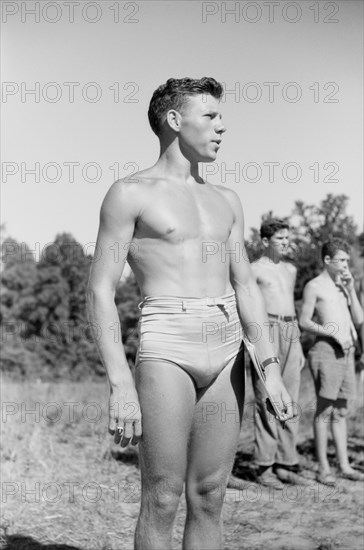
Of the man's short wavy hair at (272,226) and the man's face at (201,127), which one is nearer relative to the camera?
the man's face at (201,127)

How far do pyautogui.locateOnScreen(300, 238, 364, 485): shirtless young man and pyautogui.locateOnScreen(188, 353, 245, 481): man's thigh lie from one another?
11.6 ft

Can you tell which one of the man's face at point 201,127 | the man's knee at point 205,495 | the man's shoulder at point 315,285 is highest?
the man's face at point 201,127

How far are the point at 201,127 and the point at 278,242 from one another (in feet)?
11.5

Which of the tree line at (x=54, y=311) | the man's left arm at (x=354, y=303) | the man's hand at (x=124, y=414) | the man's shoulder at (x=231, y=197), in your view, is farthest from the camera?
the tree line at (x=54, y=311)

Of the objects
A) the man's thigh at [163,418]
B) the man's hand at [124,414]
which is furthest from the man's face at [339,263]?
the man's hand at [124,414]

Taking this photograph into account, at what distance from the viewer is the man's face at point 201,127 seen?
313 centimetres

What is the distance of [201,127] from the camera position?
3133 millimetres

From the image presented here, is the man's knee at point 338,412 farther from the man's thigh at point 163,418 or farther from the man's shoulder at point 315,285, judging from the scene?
the man's thigh at point 163,418

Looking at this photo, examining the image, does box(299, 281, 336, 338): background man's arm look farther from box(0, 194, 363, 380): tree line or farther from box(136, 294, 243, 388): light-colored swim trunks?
box(0, 194, 363, 380): tree line

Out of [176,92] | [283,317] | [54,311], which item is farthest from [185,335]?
[54,311]

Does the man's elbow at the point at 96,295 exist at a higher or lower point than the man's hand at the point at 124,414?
higher

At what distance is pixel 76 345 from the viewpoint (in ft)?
85.8

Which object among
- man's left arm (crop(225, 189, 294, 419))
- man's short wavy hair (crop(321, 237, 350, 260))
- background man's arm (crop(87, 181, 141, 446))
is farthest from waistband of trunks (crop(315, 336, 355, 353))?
background man's arm (crop(87, 181, 141, 446))

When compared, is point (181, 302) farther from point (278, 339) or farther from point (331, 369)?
point (331, 369)
